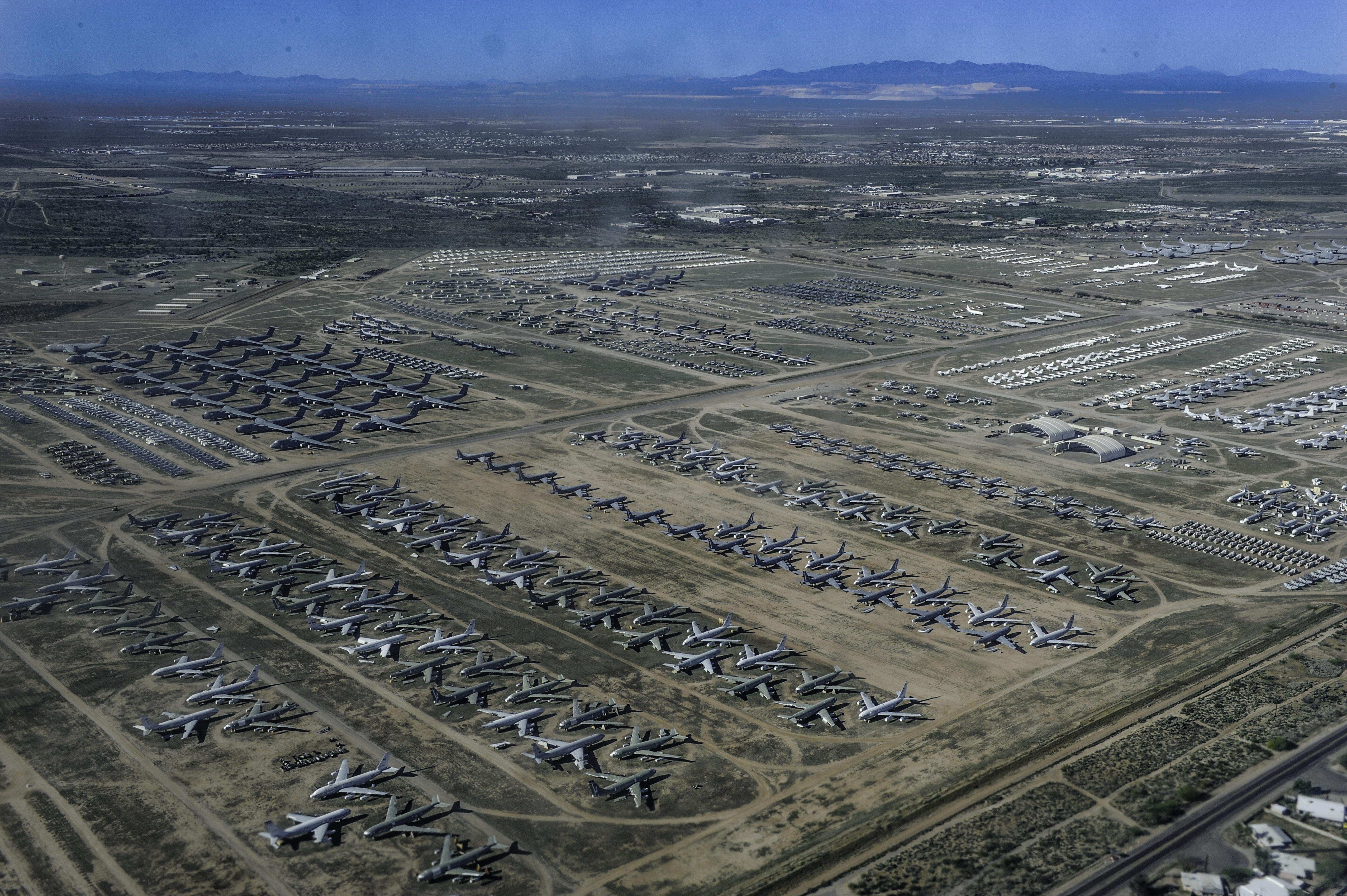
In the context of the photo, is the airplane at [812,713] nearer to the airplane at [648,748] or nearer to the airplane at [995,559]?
the airplane at [648,748]

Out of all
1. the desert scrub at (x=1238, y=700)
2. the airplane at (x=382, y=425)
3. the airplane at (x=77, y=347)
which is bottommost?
the desert scrub at (x=1238, y=700)

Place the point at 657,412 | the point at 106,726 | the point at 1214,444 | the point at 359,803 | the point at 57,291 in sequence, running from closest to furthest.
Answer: the point at 359,803 → the point at 106,726 → the point at 1214,444 → the point at 657,412 → the point at 57,291

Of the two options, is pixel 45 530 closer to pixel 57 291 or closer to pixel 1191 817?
pixel 1191 817

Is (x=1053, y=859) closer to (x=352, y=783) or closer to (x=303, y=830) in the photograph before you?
(x=352, y=783)

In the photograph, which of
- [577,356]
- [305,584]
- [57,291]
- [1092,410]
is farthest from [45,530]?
[57,291]

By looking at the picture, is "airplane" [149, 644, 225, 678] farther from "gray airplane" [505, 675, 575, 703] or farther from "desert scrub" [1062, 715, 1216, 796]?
"desert scrub" [1062, 715, 1216, 796]

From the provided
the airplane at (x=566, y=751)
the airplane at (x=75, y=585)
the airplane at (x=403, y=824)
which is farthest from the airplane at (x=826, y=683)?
the airplane at (x=75, y=585)
